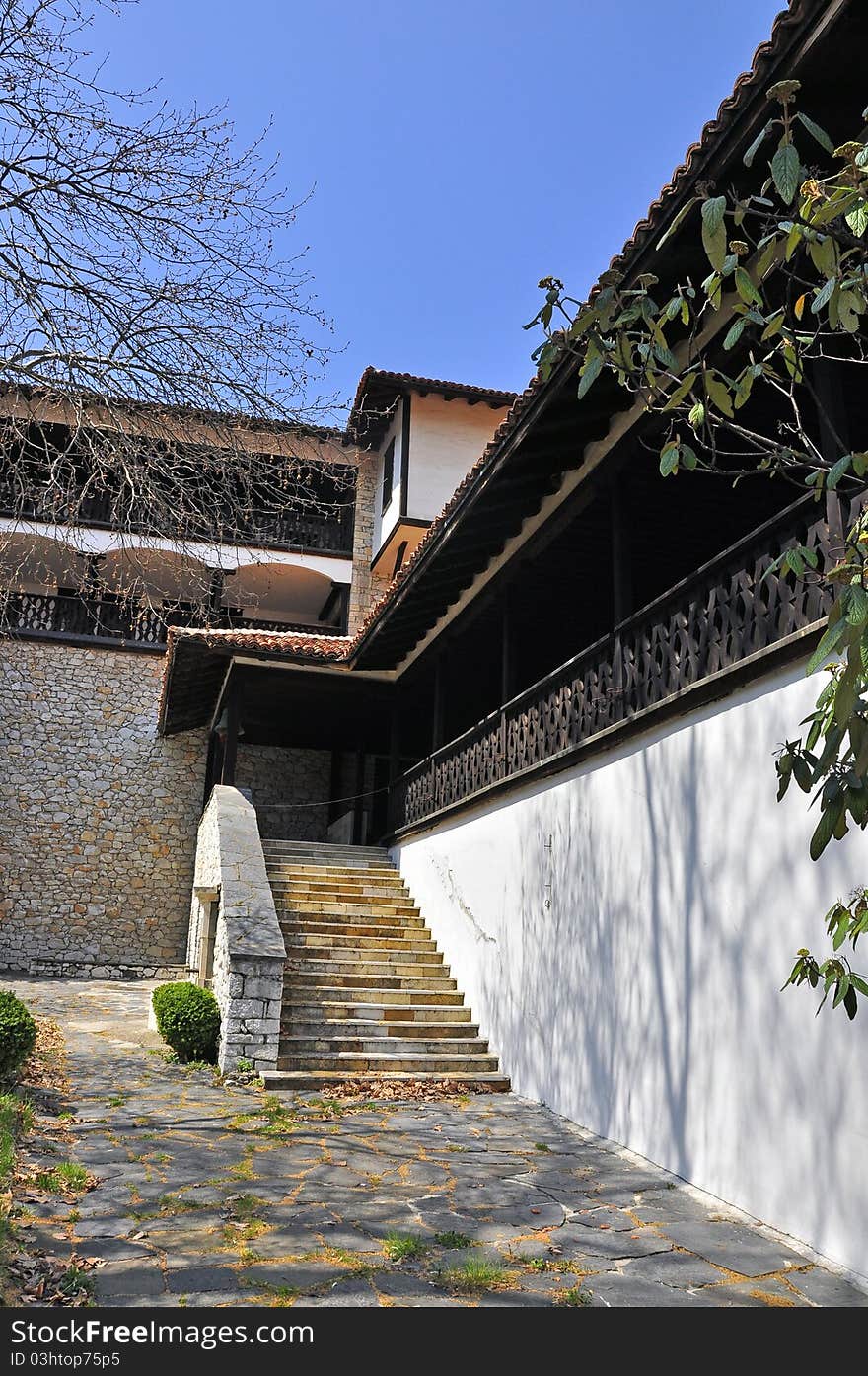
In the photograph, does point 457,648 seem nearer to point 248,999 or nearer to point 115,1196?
point 248,999

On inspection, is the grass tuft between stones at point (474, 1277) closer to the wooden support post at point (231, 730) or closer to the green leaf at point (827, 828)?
the green leaf at point (827, 828)

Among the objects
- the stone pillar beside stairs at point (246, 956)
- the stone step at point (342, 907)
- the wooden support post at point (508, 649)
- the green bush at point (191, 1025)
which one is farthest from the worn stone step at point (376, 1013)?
the wooden support post at point (508, 649)

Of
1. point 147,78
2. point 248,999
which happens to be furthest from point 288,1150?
point 147,78

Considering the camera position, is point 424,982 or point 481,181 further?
point 424,982

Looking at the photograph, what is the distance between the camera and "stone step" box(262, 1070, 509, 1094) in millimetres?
7426

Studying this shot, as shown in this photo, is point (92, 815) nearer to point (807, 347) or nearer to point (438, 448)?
point (438, 448)

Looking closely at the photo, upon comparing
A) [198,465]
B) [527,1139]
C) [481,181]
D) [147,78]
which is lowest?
[527,1139]

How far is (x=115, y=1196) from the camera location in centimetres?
451

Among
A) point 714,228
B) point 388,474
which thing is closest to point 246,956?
point 714,228

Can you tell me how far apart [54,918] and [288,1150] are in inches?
462

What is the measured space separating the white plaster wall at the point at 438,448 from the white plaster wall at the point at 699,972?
384 inches

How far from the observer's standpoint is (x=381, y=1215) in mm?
4457

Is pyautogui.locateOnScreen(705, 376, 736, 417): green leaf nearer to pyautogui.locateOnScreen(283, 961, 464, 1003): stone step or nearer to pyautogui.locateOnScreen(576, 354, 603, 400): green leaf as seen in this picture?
pyautogui.locateOnScreen(576, 354, 603, 400): green leaf
